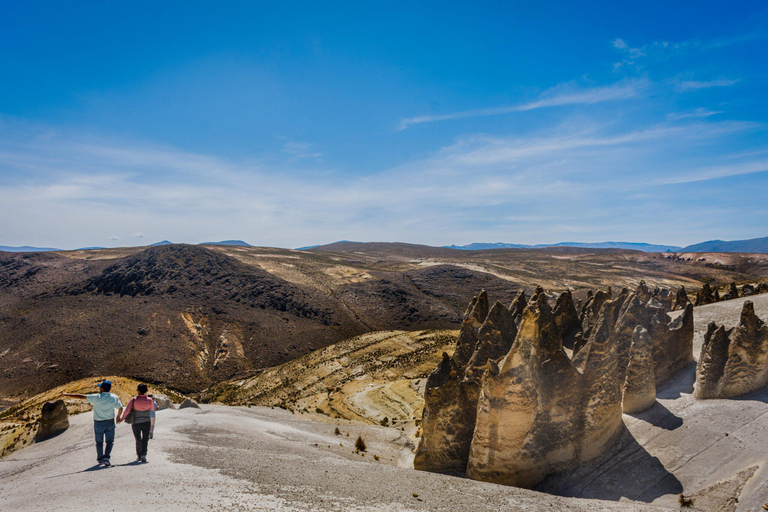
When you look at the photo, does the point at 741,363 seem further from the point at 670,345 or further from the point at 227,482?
the point at 227,482

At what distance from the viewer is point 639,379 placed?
11430 mm

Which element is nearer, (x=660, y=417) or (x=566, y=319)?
(x=660, y=417)

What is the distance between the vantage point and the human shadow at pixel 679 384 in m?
12.1

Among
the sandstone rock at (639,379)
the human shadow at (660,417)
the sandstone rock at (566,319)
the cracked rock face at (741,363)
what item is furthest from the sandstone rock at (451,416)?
the cracked rock face at (741,363)

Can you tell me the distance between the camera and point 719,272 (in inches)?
3383

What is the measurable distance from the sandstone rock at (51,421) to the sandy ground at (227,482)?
84 cm

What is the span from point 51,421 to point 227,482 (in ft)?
40.0

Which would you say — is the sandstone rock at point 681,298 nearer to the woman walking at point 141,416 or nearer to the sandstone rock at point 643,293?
the sandstone rock at point 643,293

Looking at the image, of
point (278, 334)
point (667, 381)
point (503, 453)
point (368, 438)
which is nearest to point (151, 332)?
point (278, 334)

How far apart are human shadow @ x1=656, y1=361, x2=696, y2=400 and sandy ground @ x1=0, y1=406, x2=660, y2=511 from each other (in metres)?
6.43

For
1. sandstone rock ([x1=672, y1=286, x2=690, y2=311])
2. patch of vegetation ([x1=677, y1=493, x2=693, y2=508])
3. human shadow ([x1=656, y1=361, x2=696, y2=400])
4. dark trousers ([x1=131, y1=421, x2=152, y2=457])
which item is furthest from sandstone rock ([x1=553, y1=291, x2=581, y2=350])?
dark trousers ([x1=131, y1=421, x2=152, y2=457])

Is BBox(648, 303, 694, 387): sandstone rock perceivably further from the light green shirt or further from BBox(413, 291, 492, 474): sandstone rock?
the light green shirt

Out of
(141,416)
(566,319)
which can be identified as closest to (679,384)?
(566,319)

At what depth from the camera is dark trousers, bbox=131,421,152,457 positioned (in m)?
8.78
